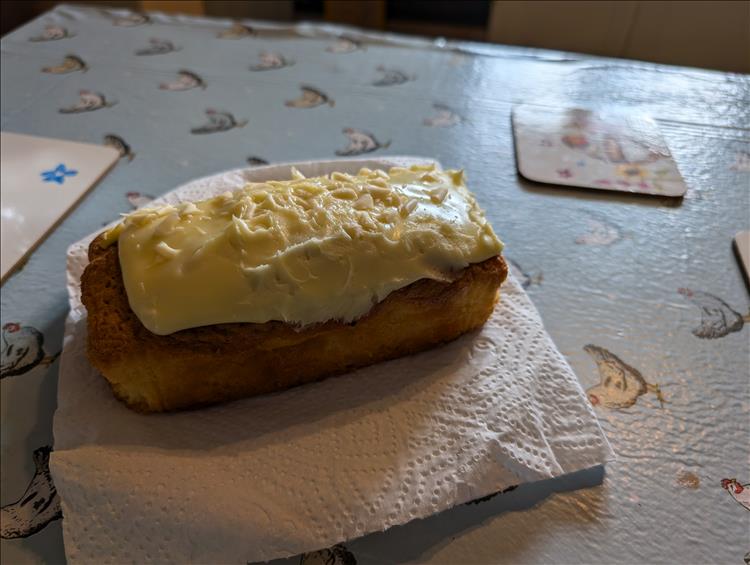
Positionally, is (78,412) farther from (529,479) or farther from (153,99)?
(153,99)

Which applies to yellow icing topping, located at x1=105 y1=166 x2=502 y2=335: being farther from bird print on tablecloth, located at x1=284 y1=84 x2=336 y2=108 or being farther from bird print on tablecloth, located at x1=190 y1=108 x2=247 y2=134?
bird print on tablecloth, located at x1=284 y1=84 x2=336 y2=108

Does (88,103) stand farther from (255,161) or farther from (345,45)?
(345,45)

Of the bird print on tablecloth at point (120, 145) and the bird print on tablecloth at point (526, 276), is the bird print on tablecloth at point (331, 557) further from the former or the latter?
the bird print on tablecloth at point (120, 145)

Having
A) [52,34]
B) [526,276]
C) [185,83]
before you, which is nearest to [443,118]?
[526,276]

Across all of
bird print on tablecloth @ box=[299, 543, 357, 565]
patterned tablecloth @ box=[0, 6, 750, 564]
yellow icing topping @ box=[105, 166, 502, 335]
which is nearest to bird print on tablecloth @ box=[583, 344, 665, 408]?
patterned tablecloth @ box=[0, 6, 750, 564]

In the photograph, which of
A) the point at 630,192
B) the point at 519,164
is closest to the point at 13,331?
the point at 519,164

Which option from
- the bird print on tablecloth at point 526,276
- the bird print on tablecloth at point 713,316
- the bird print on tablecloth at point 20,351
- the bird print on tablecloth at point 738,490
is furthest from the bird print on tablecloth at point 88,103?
the bird print on tablecloth at point 738,490
